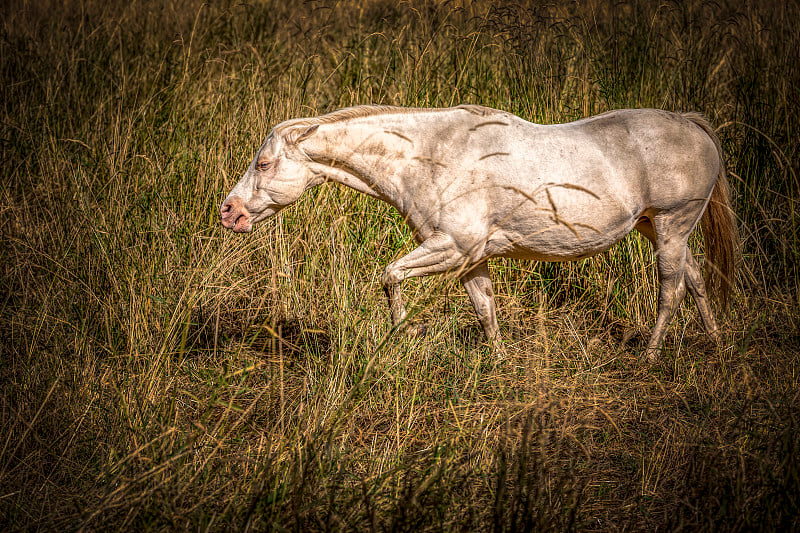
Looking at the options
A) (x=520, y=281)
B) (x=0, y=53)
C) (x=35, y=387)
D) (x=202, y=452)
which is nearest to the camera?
(x=202, y=452)

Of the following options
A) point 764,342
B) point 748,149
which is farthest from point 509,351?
point 748,149

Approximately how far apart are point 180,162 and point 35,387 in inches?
86.4

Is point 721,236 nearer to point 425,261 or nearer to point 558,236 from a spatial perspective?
point 558,236

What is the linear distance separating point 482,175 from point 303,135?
97cm

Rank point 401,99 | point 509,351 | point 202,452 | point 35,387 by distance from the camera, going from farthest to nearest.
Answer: point 401,99 < point 509,351 < point 35,387 < point 202,452

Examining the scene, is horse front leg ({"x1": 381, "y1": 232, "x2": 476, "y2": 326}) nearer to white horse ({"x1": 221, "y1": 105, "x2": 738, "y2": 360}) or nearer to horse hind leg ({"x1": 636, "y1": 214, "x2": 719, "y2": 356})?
white horse ({"x1": 221, "y1": 105, "x2": 738, "y2": 360})

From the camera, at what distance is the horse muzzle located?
11.9 feet

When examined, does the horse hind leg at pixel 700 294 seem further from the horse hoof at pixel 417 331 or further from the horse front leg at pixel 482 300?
the horse hoof at pixel 417 331

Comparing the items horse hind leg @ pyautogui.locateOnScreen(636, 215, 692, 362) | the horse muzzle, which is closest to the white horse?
the horse muzzle

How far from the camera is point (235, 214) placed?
364cm

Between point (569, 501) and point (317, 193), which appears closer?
point (569, 501)

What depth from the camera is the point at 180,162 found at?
194 inches

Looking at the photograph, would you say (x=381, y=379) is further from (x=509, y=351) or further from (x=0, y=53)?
(x=0, y=53)

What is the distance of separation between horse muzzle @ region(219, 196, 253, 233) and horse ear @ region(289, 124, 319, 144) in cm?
43
